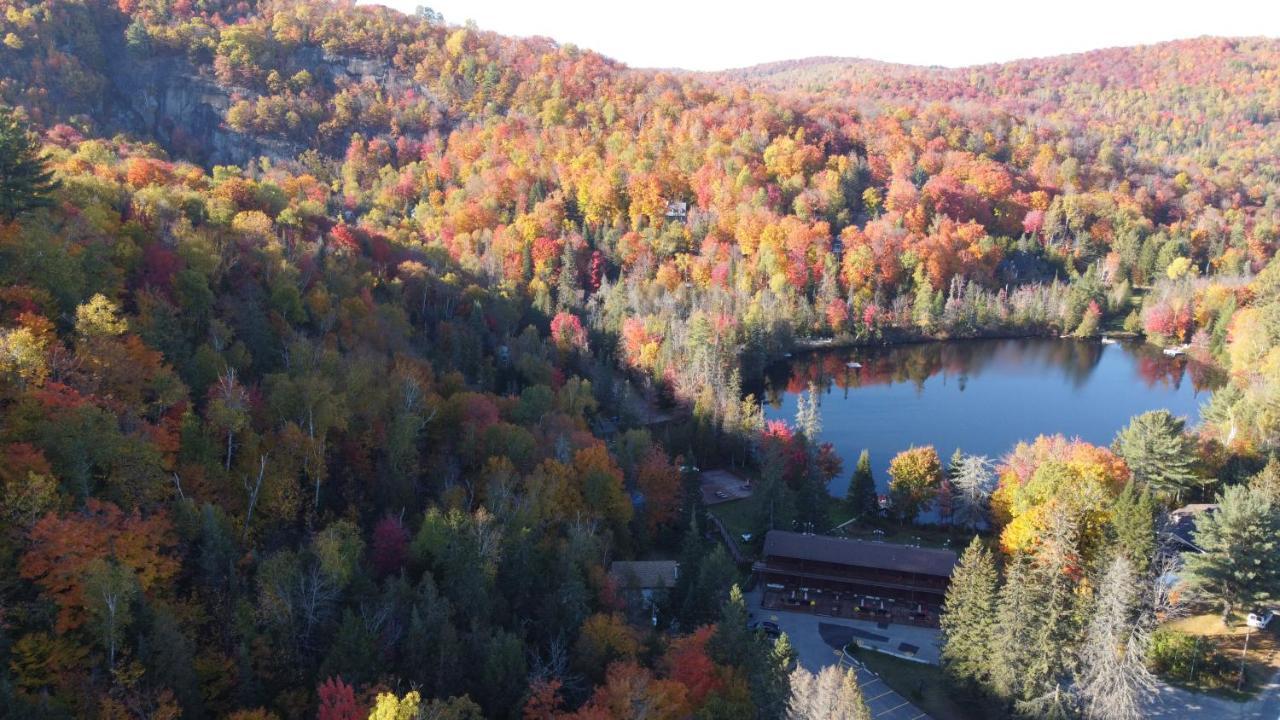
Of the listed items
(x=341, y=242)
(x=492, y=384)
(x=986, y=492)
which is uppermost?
(x=341, y=242)

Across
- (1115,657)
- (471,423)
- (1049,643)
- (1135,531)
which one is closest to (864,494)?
(1135,531)

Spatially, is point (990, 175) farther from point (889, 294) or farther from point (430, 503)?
point (430, 503)

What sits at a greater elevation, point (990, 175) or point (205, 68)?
point (205, 68)

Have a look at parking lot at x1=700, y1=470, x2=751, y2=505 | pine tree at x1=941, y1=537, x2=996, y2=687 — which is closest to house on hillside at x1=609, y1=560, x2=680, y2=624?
pine tree at x1=941, y1=537, x2=996, y2=687

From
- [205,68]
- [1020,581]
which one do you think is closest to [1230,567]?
[1020,581]

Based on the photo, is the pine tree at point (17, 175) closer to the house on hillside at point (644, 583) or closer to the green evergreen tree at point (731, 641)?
the house on hillside at point (644, 583)

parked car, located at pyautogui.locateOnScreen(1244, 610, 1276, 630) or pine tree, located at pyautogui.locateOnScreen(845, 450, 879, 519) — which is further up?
parked car, located at pyautogui.locateOnScreen(1244, 610, 1276, 630)

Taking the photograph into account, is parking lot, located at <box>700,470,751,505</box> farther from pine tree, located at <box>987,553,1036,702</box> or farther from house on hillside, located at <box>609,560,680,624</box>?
pine tree, located at <box>987,553,1036,702</box>

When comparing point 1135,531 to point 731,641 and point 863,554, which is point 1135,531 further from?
point 731,641
